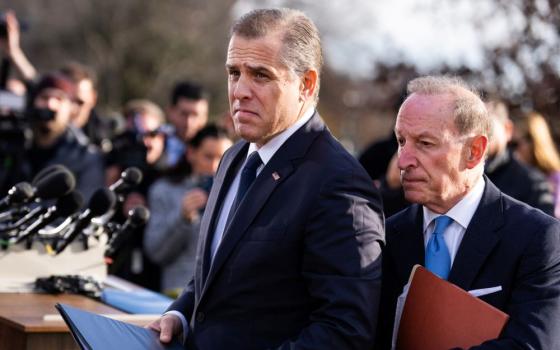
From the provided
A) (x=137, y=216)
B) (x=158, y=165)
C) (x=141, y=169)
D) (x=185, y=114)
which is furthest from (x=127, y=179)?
(x=185, y=114)

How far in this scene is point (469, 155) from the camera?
3652 mm

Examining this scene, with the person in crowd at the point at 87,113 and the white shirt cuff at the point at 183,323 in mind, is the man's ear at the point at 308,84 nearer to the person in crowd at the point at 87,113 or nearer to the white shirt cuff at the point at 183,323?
the white shirt cuff at the point at 183,323

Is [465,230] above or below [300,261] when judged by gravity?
above

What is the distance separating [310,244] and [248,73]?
60 centimetres

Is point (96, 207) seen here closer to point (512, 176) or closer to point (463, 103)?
point (463, 103)

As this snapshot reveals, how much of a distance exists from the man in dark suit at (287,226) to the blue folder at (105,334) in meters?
0.15

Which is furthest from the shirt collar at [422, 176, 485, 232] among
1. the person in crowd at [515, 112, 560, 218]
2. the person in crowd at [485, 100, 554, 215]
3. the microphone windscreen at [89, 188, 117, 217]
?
the person in crowd at [515, 112, 560, 218]

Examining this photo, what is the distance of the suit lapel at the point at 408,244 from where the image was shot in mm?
3738

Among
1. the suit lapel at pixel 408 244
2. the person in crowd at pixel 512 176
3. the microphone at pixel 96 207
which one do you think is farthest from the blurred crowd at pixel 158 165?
the suit lapel at pixel 408 244

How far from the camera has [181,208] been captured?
23.6 feet

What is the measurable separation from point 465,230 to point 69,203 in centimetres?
206

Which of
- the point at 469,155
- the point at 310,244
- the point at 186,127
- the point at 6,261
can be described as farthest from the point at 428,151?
the point at 186,127

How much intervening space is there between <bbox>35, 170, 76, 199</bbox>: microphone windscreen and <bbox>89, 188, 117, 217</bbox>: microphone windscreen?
0.38 ft

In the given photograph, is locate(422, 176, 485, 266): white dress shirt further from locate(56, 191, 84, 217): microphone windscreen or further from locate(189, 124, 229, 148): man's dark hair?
locate(189, 124, 229, 148): man's dark hair
